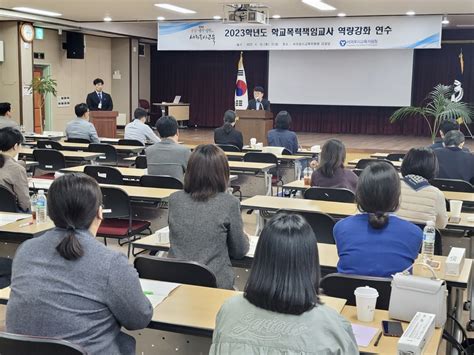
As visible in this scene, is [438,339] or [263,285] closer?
[263,285]

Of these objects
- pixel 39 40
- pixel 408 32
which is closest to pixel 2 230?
pixel 408 32

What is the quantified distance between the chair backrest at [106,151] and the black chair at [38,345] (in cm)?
625

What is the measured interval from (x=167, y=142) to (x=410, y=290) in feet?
12.7

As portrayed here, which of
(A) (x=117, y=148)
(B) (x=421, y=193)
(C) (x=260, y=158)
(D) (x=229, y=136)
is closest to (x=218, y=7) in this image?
(D) (x=229, y=136)

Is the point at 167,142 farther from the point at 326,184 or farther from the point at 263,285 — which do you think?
the point at 263,285

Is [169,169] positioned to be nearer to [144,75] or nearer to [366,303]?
[366,303]

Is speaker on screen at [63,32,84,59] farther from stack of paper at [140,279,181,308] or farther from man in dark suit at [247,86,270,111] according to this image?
stack of paper at [140,279,181,308]

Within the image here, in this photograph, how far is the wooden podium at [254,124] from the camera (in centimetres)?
1167

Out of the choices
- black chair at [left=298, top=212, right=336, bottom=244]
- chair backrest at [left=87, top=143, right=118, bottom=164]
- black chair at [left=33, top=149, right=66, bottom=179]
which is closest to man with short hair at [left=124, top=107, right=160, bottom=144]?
chair backrest at [left=87, top=143, right=118, bottom=164]

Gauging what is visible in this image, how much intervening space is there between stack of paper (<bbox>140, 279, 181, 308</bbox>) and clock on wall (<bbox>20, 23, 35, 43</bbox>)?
13.0m

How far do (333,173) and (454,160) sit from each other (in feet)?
5.12

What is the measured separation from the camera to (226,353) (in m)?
1.61

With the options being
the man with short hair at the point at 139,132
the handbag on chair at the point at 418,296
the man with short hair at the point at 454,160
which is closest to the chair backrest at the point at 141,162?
the man with short hair at the point at 139,132

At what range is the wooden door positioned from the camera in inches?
595
